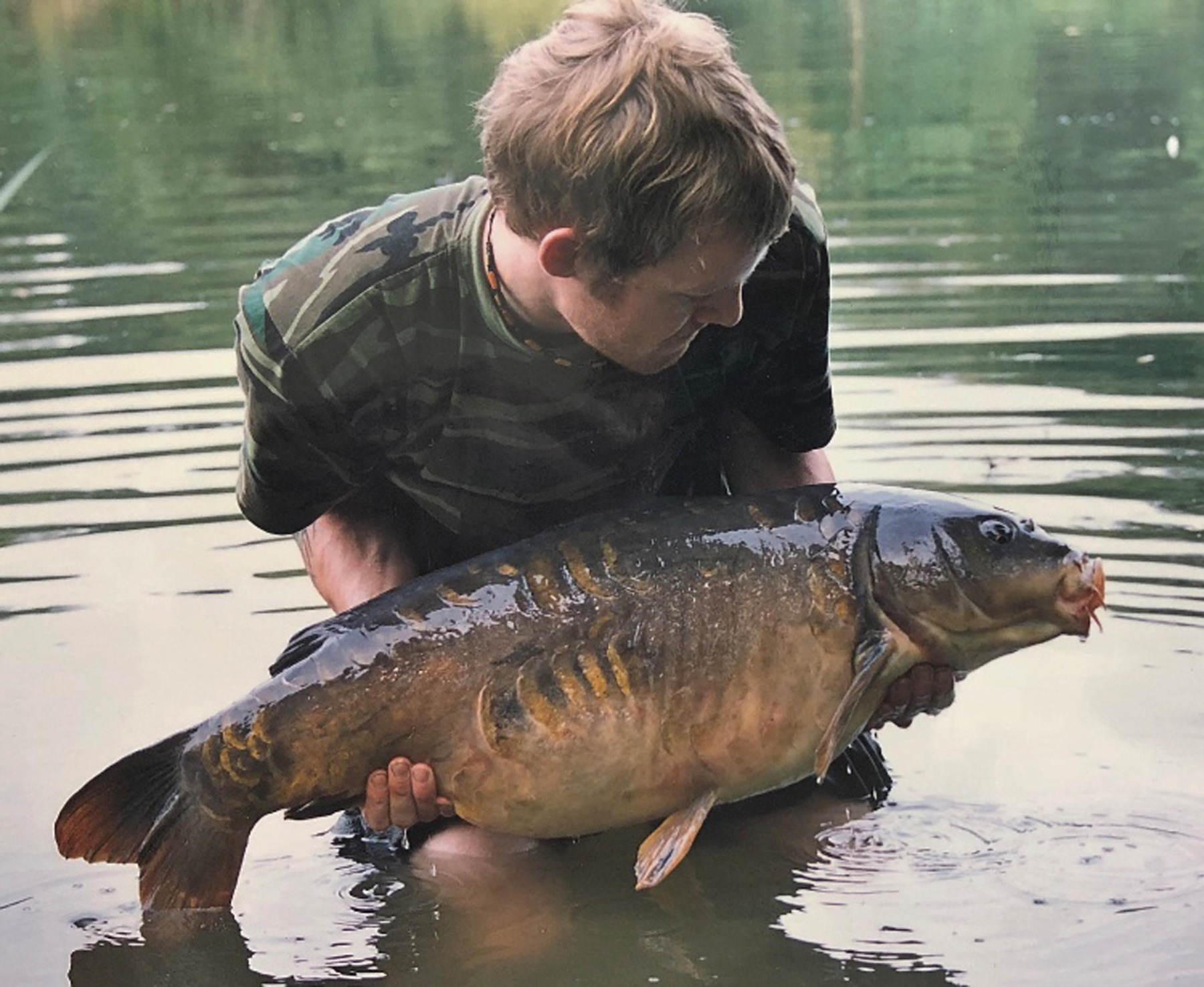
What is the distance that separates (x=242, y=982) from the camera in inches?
140

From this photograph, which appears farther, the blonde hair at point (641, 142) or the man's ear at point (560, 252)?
the man's ear at point (560, 252)

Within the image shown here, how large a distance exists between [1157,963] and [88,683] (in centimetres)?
268

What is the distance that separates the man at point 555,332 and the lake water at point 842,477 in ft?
1.23

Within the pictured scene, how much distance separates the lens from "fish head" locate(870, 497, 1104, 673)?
3.42m

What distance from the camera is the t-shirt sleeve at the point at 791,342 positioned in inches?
152

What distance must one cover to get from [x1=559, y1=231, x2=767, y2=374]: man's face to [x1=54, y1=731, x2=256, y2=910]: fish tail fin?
3.24ft

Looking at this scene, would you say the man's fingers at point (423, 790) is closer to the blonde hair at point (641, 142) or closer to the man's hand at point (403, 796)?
the man's hand at point (403, 796)

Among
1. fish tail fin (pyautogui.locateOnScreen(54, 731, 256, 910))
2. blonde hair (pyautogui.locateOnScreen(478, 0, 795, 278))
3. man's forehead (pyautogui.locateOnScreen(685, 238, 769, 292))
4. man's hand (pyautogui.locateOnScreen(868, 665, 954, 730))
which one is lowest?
fish tail fin (pyautogui.locateOnScreen(54, 731, 256, 910))

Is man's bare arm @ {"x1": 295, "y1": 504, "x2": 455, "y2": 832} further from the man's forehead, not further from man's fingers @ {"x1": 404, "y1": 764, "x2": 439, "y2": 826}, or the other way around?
the man's forehead

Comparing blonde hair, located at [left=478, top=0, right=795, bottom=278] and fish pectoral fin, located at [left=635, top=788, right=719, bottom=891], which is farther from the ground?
blonde hair, located at [left=478, top=0, right=795, bottom=278]

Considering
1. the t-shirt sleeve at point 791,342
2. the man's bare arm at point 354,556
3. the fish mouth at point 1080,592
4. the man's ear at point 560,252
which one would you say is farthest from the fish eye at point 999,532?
the man's bare arm at point 354,556

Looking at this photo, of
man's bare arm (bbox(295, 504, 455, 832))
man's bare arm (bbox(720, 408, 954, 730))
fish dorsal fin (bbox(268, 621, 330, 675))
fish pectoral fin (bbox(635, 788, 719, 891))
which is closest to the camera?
fish pectoral fin (bbox(635, 788, 719, 891))

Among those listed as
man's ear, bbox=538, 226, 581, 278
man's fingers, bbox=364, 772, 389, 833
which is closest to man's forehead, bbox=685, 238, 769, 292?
man's ear, bbox=538, 226, 581, 278

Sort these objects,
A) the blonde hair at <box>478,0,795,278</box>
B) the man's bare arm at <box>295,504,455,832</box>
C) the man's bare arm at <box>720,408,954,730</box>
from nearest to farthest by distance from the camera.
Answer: the blonde hair at <box>478,0,795,278</box>
the man's bare arm at <box>295,504,455,832</box>
the man's bare arm at <box>720,408,954,730</box>
